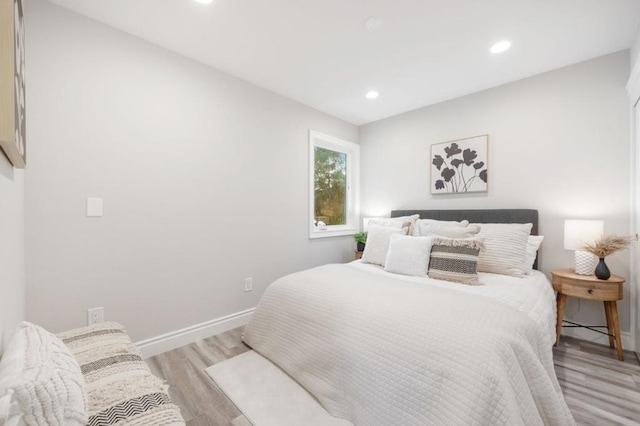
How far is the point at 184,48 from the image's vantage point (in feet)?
7.31

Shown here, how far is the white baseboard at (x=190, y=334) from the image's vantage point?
7.01 ft

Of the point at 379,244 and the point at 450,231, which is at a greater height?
the point at 450,231

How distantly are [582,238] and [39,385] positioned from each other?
3.22 m

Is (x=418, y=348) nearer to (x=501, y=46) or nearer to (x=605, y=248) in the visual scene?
(x=605, y=248)

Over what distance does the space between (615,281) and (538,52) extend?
1916 mm

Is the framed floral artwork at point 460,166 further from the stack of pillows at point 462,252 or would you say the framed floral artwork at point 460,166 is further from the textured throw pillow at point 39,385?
→ the textured throw pillow at point 39,385

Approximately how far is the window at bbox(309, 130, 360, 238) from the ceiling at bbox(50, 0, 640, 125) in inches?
38.4

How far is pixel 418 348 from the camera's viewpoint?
123cm

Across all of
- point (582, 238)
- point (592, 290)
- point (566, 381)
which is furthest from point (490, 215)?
point (566, 381)

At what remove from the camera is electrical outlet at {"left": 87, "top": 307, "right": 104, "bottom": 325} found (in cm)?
188

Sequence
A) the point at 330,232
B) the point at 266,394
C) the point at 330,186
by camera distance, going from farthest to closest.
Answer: the point at 330,186 → the point at 330,232 → the point at 266,394

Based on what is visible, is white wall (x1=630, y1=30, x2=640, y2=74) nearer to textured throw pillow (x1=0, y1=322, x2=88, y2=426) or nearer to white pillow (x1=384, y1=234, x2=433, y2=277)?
white pillow (x1=384, y1=234, x2=433, y2=277)

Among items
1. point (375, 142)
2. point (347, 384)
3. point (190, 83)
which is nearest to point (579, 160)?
point (375, 142)

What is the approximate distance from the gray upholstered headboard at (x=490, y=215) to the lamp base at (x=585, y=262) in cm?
36
